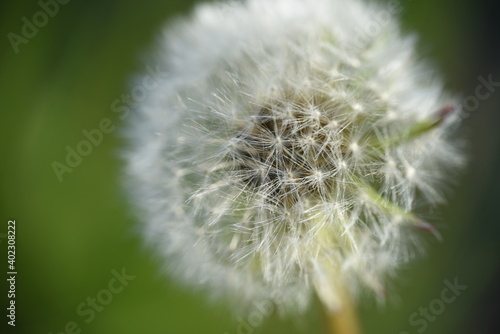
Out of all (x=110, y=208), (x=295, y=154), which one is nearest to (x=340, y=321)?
(x=295, y=154)

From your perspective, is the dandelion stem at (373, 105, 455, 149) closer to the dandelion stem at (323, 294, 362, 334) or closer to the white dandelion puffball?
the white dandelion puffball


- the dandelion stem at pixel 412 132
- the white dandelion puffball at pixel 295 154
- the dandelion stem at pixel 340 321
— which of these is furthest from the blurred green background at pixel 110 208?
the dandelion stem at pixel 412 132

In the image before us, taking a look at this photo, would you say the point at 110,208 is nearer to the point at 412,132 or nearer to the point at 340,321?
the point at 340,321

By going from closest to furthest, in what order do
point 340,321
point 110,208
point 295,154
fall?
1. point 295,154
2. point 340,321
3. point 110,208

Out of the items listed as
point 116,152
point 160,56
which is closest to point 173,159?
point 160,56

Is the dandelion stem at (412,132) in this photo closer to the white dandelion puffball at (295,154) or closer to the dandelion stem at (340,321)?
the white dandelion puffball at (295,154)

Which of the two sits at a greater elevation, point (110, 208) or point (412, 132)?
point (110, 208)
